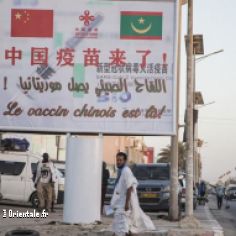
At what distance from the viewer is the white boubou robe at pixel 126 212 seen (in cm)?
1116

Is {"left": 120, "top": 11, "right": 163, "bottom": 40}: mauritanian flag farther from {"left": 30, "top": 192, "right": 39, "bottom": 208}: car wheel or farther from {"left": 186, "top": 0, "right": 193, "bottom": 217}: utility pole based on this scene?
{"left": 30, "top": 192, "right": 39, "bottom": 208}: car wheel

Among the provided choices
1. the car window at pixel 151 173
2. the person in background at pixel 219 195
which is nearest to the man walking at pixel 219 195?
the person in background at pixel 219 195

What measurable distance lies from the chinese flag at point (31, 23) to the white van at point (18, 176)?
779 centimetres

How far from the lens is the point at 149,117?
50.9ft

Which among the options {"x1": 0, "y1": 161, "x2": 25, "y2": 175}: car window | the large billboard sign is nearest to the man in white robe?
the large billboard sign

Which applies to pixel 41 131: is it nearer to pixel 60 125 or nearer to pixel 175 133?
pixel 60 125

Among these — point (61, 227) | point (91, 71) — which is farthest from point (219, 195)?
point (61, 227)

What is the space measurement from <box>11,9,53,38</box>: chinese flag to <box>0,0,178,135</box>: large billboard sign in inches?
0.9

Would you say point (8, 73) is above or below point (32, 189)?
above

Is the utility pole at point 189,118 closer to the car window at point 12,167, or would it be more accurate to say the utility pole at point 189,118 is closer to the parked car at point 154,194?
the parked car at point 154,194

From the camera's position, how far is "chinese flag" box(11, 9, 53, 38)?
15758 millimetres

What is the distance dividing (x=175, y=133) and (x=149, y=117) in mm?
714

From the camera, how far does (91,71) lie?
613 inches

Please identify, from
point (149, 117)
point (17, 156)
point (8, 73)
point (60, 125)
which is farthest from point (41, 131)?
point (17, 156)
